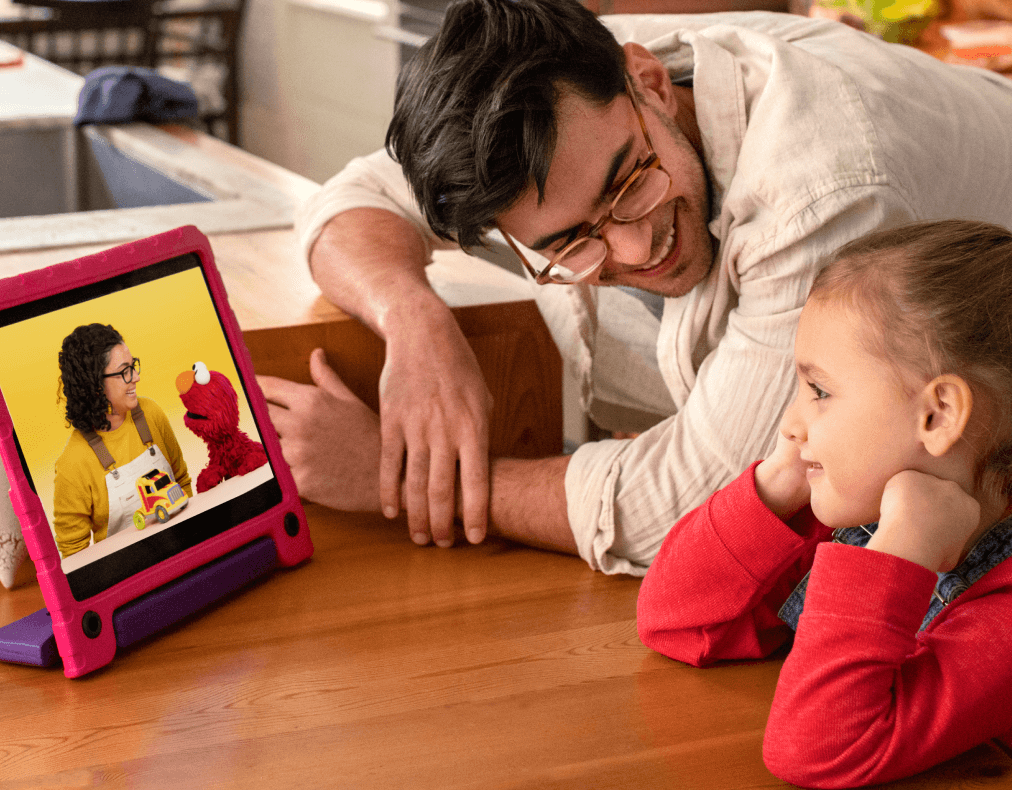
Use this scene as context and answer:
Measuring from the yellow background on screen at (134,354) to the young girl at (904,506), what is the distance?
0.51 metres

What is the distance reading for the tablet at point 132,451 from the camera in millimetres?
822

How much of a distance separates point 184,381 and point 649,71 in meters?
0.57

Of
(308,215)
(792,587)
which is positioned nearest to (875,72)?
(792,587)

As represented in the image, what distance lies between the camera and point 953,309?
676mm

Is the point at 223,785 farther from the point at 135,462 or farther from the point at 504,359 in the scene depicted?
the point at 504,359

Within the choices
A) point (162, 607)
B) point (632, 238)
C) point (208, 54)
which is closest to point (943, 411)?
point (632, 238)

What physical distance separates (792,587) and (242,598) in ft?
1.58

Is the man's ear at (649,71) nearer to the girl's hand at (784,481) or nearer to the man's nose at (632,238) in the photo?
the man's nose at (632,238)

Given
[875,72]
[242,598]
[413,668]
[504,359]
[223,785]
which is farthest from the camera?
[504,359]

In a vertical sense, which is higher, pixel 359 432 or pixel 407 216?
pixel 407 216

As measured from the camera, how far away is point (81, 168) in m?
2.37

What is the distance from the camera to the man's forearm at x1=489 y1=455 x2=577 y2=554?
1.02m

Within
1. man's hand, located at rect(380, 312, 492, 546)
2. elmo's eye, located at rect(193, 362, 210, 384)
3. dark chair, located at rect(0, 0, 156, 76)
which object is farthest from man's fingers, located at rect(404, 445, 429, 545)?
dark chair, located at rect(0, 0, 156, 76)

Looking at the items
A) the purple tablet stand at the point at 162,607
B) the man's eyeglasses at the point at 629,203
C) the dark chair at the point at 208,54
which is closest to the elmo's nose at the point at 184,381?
the purple tablet stand at the point at 162,607
